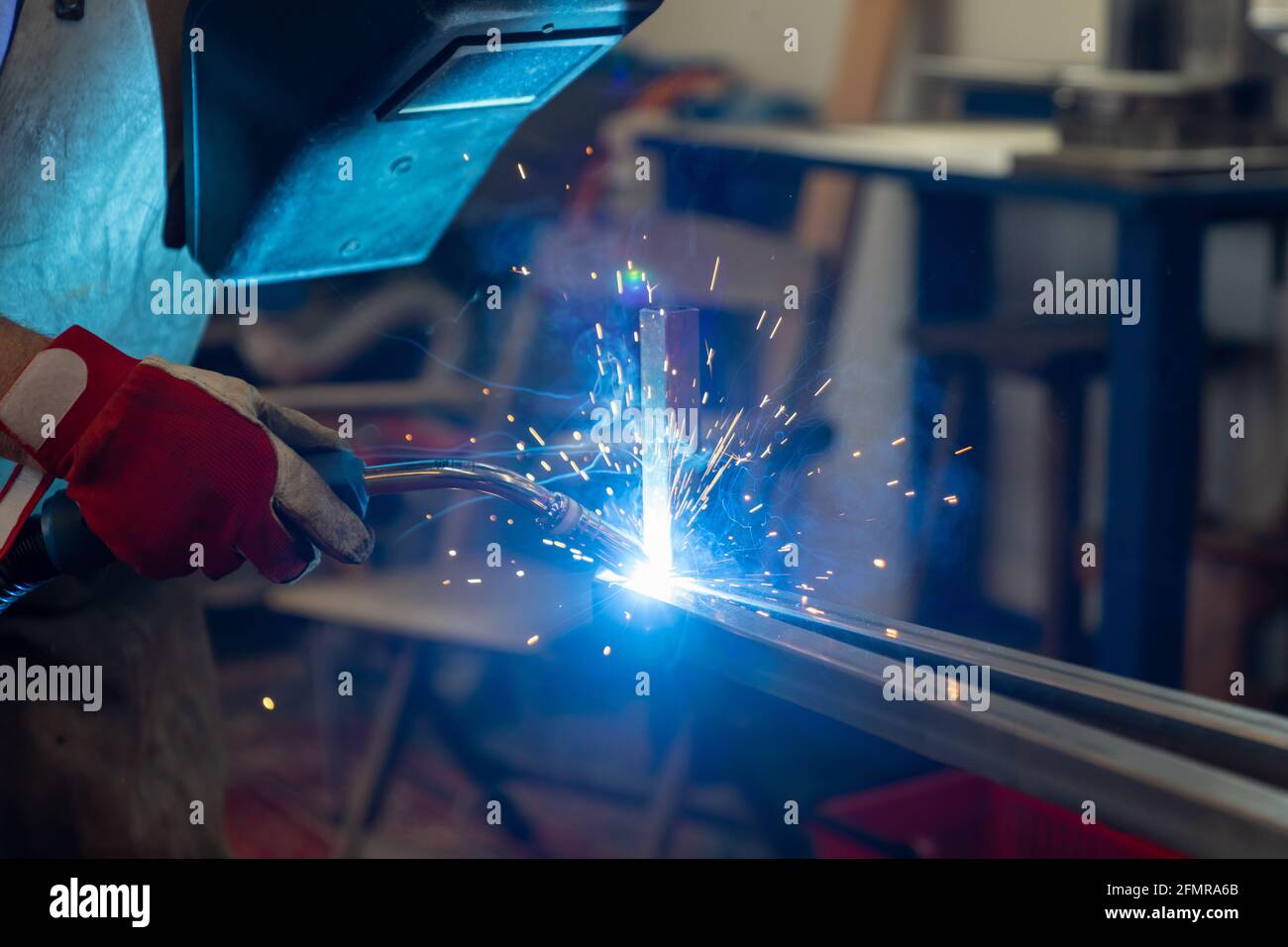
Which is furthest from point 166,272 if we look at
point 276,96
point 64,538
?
point 64,538

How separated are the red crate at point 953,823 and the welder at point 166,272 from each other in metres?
0.88

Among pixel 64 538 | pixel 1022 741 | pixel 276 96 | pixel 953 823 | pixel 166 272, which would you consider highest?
pixel 276 96

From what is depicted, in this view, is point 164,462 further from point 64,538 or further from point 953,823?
point 953,823

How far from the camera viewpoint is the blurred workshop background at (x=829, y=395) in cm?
199

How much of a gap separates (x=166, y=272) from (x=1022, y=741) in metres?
0.88

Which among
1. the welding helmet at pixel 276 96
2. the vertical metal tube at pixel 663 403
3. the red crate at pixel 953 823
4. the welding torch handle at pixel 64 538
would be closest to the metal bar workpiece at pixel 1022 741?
the vertical metal tube at pixel 663 403

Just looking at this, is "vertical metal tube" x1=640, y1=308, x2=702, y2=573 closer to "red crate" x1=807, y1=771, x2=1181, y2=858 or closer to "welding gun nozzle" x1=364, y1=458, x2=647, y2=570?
"welding gun nozzle" x1=364, y1=458, x2=647, y2=570

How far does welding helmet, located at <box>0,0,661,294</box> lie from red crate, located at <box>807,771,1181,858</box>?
3.64ft

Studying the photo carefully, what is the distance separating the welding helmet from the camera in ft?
3.48

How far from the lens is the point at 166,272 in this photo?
1.27 metres

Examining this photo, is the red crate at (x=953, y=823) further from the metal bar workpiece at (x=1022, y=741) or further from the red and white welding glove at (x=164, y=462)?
the red and white welding glove at (x=164, y=462)
